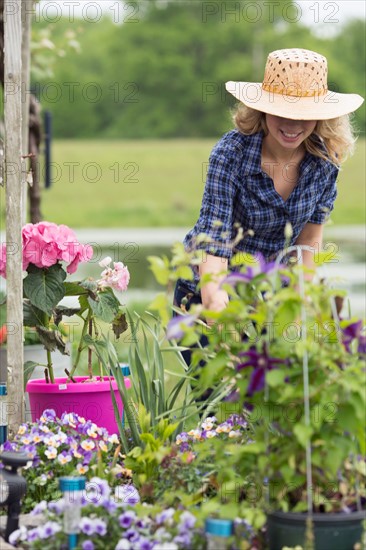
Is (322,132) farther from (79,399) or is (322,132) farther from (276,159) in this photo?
(79,399)

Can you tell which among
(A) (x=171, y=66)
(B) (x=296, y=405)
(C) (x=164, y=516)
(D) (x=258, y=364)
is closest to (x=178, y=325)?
(D) (x=258, y=364)

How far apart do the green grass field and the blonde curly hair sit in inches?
671

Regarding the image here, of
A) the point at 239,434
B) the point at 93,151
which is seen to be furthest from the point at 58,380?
the point at 93,151

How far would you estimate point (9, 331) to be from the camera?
3129 mm

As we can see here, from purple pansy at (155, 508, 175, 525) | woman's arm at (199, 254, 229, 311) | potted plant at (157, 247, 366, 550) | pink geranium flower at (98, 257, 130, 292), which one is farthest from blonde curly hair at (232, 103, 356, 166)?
purple pansy at (155, 508, 175, 525)

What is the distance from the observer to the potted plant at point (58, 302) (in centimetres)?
329

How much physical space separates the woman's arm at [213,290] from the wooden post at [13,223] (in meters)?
0.61

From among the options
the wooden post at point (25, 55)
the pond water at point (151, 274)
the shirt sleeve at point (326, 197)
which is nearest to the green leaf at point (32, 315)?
the wooden post at point (25, 55)

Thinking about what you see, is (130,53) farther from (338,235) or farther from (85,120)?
(338,235)

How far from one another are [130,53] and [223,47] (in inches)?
132

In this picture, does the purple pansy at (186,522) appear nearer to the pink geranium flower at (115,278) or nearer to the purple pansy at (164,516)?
the purple pansy at (164,516)

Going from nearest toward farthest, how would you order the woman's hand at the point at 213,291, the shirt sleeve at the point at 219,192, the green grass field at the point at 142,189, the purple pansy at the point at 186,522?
the purple pansy at the point at 186,522, the woman's hand at the point at 213,291, the shirt sleeve at the point at 219,192, the green grass field at the point at 142,189

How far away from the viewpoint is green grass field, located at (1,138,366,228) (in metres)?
21.8

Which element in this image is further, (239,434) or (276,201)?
(276,201)
